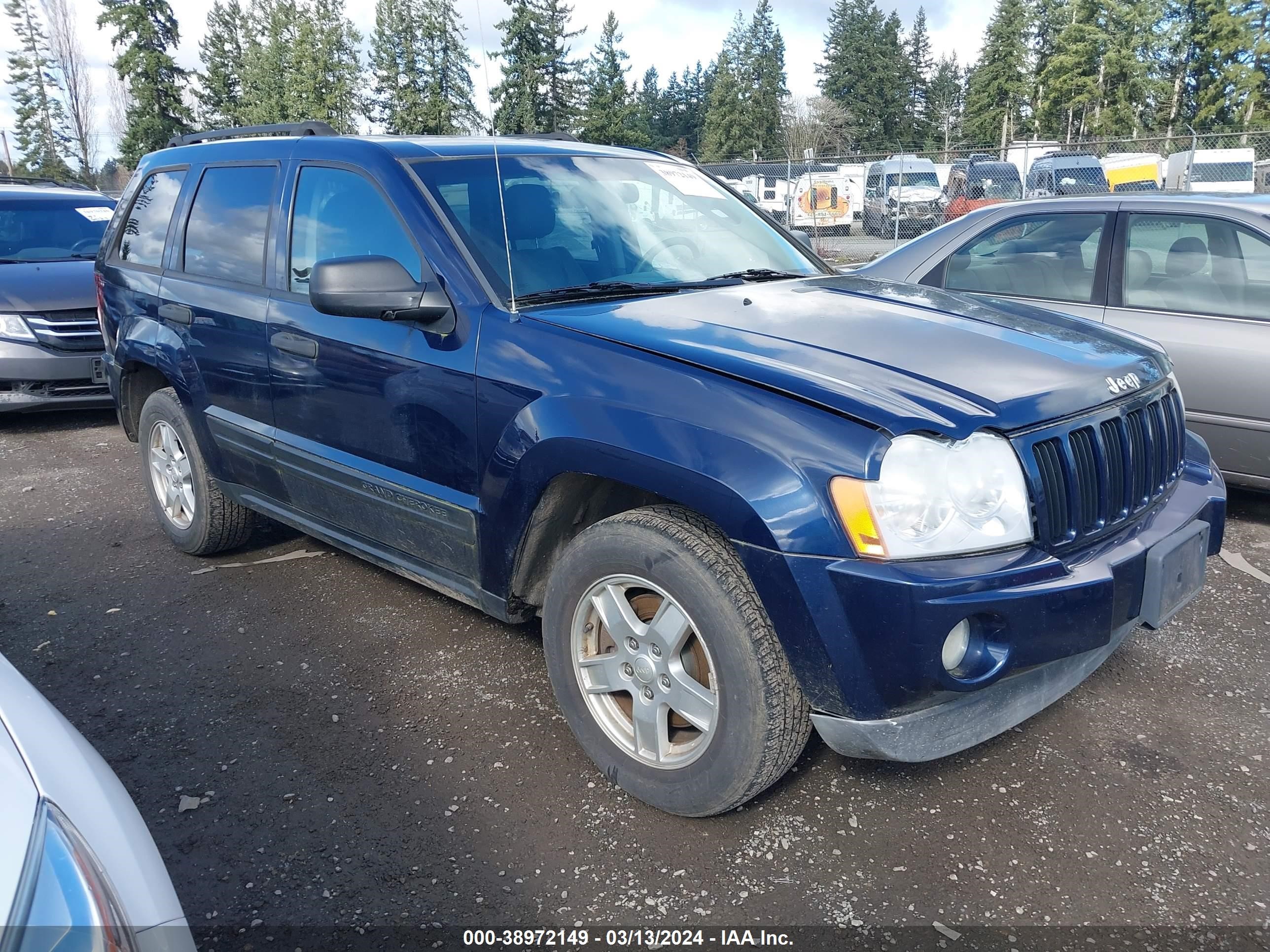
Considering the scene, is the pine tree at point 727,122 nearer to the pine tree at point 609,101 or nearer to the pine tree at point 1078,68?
the pine tree at point 609,101

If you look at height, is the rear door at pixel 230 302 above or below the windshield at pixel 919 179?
below

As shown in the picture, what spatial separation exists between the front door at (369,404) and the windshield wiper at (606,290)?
0.24 m

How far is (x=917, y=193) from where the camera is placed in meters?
25.0

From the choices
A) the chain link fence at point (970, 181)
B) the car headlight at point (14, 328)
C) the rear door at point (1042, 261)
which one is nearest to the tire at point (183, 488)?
the car headlight at point (14, 328)

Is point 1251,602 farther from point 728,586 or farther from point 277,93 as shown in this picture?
point 277,93

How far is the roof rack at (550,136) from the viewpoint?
4.04 m

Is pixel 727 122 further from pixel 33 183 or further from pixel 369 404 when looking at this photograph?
pixel 369 404

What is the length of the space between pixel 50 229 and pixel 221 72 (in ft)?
182

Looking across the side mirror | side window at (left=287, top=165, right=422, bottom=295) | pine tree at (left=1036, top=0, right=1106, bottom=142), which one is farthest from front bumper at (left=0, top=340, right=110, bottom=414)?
pine tree at (left=1036, top=0, right=1106, bottom=142)

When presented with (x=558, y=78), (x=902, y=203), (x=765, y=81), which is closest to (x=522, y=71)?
(x=558, y=78)

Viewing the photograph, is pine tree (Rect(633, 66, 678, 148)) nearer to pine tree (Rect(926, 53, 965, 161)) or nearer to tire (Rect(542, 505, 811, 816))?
pine tree (Rect(926, 53, 965, 161))

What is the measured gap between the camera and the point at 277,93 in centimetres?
5372

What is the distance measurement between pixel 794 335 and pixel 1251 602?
8.52ft

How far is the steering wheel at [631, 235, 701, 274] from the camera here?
3.37 metres
